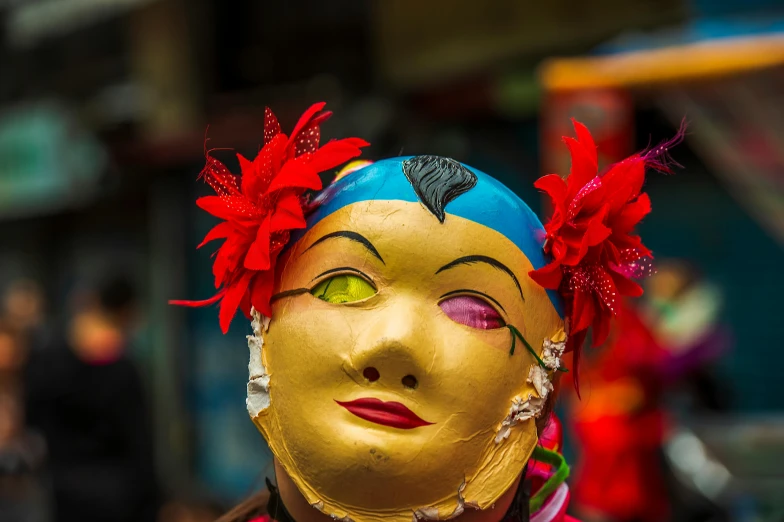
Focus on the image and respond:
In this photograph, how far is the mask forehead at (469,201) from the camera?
6.15 feet

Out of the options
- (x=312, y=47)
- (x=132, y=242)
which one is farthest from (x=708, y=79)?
(x=132, y=242)

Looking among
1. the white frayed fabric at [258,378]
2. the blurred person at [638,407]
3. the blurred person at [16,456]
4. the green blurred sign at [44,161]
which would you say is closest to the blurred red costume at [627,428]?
the blurred person at [638,407]

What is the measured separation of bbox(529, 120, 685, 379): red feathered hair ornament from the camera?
1.90m

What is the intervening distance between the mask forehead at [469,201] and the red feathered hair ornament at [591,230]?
0.04 metres

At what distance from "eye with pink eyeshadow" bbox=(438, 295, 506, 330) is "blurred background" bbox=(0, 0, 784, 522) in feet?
3.24

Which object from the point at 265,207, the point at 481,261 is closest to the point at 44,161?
the point at 265,207

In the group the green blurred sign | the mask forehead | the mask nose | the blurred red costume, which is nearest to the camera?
the mask nose

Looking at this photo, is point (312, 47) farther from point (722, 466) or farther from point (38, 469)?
point (722, 466)

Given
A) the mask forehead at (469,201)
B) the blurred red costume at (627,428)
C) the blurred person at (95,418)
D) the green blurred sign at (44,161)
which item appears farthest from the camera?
the green blurred sign at (44,161)

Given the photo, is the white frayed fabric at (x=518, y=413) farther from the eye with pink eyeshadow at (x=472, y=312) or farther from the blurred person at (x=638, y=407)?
the blurred person at (x=638, y=407)

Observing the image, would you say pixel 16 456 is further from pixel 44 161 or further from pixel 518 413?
pixel 44 161

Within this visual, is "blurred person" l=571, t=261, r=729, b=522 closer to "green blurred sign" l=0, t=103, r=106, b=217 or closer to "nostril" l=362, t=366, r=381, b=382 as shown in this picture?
"nostril" l=362, t=366, r=381, b=382

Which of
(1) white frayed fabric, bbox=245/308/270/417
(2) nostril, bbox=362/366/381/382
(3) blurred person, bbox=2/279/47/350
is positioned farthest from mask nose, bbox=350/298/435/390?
(3) blurred person, bbox=2/279/47/350

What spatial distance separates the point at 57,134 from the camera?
998 cm
